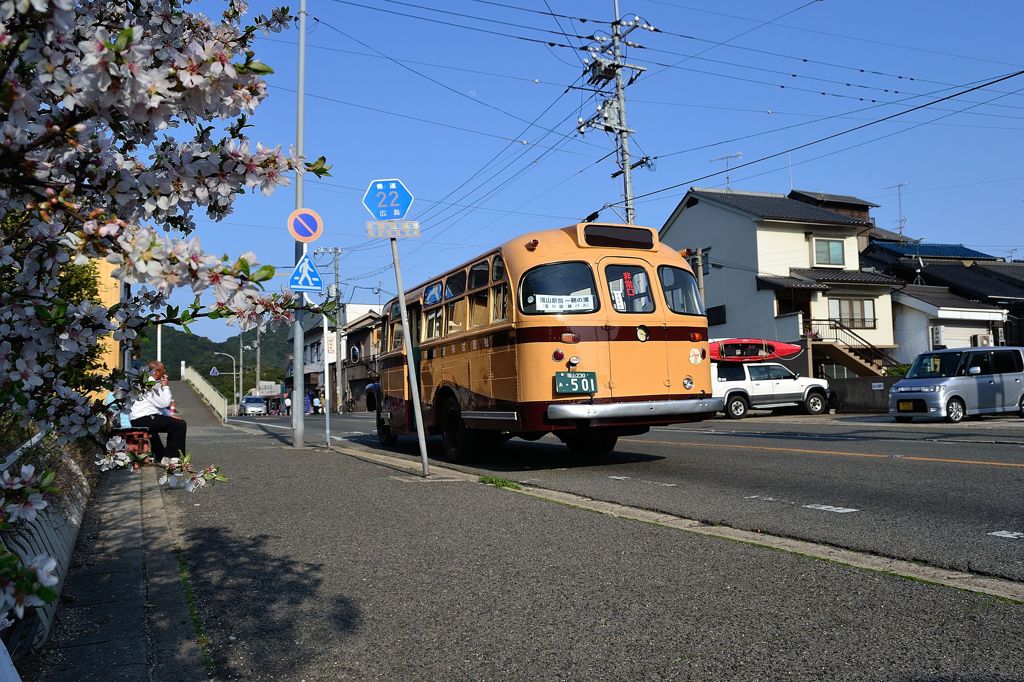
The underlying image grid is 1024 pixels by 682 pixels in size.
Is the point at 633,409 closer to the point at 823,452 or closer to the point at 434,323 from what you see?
the point at 823,452

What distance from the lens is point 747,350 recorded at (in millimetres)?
30500

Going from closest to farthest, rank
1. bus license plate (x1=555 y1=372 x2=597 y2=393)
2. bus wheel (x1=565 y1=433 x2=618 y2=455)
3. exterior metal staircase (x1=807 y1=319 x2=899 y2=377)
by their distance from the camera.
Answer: bus license plate (x1=555 y1=372 x2=597 y2=393) < bus wheel (x1=565 y1=433 x2=618 y2=455) < exterior metal staircase (x1=807 y1=319 x2=899 y2=377)

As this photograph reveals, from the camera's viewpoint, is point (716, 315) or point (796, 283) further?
point (716, 315)

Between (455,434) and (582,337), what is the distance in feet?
10.6

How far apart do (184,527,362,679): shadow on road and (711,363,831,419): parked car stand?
72.0 ft

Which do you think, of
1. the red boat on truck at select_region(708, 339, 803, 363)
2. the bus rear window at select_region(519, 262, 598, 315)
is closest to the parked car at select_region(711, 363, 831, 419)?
the red boat on truck at select_region(708, 339, 803, 363)

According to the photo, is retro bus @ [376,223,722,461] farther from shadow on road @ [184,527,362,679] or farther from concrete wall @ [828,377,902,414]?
concrete wall @ [828,377,902,414]

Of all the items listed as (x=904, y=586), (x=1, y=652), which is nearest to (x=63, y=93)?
(x=1, y=652)

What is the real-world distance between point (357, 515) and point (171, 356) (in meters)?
118

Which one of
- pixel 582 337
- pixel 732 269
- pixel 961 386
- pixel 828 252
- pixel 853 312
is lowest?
pixel 961 386

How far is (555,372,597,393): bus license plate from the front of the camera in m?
9.63

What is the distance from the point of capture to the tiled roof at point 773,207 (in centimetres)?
3859

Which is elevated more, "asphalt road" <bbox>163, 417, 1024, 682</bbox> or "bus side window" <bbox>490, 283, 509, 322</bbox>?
"bus side window" <bbox>490, 283, 509, 322</bbox>

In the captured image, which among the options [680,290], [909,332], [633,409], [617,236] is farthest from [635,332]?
[909,332]
